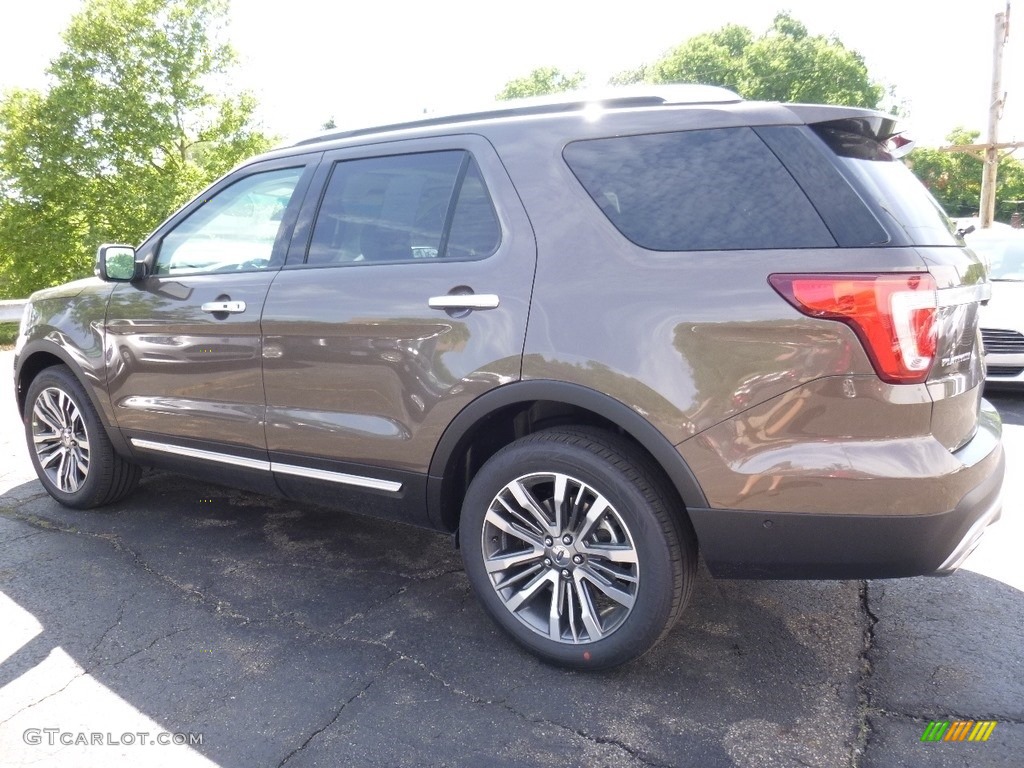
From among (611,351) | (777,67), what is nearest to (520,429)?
(611,351)

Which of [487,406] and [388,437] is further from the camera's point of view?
[388,437]

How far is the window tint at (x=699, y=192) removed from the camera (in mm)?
2393

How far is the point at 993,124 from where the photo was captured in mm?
22094

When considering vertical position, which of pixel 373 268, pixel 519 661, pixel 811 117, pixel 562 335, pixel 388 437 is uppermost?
pixel 811 117

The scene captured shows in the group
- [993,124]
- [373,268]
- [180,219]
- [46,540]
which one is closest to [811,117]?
[373,268]

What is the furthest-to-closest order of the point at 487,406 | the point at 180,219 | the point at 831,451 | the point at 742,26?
the point at 742,26
the point at 180,219
the point at 487,406
the point at 831,451

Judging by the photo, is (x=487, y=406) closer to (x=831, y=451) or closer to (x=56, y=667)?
(x=831, y=451)

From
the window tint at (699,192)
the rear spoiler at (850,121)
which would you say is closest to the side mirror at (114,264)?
the window tint at (699,192)

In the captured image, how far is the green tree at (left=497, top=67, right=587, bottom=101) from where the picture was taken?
5666 cm

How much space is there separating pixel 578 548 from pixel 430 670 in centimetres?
67

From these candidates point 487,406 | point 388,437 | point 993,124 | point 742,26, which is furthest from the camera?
point 742,26

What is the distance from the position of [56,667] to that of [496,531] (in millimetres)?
1609

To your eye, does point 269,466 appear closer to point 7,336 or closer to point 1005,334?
point 1005,334

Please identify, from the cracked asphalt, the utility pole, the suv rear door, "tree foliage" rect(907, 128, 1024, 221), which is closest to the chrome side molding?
the suv rear door
